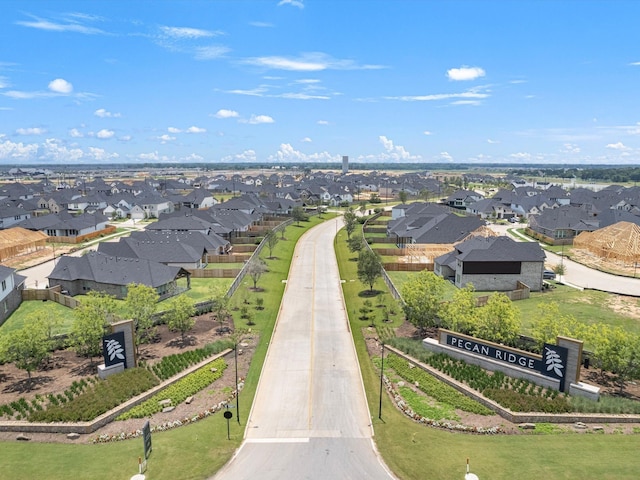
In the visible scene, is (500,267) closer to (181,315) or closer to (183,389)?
(181,315)

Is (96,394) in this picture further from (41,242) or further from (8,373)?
(41,242)

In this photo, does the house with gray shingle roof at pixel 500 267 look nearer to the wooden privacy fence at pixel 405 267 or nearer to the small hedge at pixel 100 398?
the wooden privacy fence at pixel 405 267

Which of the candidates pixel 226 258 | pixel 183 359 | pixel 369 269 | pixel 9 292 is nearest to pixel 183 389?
pixel 183 359

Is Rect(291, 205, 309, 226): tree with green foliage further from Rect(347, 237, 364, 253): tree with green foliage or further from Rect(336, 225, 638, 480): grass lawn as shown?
Rect(336, 225, 638, 480): grass lawn

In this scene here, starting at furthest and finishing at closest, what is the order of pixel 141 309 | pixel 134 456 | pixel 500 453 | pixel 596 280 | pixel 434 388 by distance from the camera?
pixel 596 280 < pixel 141 309 < pixel 434 388 < pixel 500 453 < pixel 134 456

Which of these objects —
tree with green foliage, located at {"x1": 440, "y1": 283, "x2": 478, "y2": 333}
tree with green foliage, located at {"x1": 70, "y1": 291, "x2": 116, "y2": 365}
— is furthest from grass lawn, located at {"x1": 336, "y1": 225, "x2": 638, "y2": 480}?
tree with green foliage, located at {"x1": 70, "y1": 291, "x2": 116, "y2": 365}
